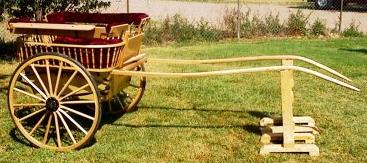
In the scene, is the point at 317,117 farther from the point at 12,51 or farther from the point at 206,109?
the point at 12,51

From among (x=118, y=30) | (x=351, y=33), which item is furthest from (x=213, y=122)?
(x=351, y=33)

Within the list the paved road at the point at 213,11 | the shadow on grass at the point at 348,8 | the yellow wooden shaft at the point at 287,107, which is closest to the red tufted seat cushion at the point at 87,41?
the yellow wooden shaft at the point at 287,107

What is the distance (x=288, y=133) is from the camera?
17.0 ft

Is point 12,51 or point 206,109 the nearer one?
point 206,109

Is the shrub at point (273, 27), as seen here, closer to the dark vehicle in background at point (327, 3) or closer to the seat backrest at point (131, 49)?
the dark vehicle in background at point (327, 3)

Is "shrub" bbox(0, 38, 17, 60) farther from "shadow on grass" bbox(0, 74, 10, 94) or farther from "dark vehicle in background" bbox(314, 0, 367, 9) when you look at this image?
"dark vehicle in background" bbox(314, 0, 367, 9)

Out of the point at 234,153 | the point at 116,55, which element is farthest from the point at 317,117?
the point at 116,55

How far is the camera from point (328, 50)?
37.0 ft

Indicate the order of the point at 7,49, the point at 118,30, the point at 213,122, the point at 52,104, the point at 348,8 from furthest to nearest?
the point at 348,8
the point at 7,49
the point at 213,122
the point at 118,30
the point at 52,104

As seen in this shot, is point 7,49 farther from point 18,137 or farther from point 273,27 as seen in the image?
point 273,27

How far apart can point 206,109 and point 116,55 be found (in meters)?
2.01

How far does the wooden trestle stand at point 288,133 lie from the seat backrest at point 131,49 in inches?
63.0

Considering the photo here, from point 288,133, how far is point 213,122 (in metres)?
1.26

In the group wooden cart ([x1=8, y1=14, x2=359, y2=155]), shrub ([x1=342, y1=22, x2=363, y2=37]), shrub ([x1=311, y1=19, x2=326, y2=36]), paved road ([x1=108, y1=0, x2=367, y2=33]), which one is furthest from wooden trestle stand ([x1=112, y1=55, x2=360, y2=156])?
paved road ([x1=108, y1=0, x2=367, y2=33])
